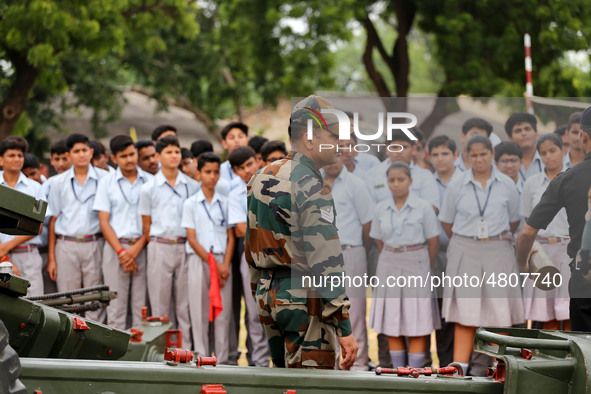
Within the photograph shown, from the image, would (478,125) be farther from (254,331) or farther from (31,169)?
(31,169)

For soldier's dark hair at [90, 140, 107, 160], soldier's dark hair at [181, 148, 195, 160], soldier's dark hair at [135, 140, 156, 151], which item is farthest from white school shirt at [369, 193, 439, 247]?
soldier's dark hair at [90, 140, 107, 160]

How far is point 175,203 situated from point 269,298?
3326mm

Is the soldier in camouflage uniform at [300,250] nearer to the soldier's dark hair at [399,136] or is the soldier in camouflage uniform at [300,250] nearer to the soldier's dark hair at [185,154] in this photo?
the soldier's dark hair at [399,136]

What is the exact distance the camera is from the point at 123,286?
7711mm

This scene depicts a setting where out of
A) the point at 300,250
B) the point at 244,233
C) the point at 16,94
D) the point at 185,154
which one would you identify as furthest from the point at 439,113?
the point at 16,94

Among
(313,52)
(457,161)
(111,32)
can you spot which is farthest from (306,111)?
(313,52)

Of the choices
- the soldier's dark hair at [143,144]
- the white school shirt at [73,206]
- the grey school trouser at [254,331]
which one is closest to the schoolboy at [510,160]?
the grey school trouser at [254,331]

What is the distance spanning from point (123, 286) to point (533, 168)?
3.75 metres

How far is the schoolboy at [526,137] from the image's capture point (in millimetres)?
6031

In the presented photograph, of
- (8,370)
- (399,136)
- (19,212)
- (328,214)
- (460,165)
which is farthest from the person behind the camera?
(460,165)

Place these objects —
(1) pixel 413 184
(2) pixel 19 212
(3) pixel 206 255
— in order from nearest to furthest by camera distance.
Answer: (2) pixel 19 212 → (1) pixel 413 184 → (3) pixel 206 255

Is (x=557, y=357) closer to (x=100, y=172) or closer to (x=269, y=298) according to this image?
(x=269, y=298)

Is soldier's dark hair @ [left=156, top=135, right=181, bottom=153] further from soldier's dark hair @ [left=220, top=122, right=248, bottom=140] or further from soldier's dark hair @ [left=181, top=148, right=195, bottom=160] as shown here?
soldier's dark hair @ [left=220, top=122, right=248, bottom=140]

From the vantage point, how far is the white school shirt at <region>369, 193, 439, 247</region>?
6.20 m
